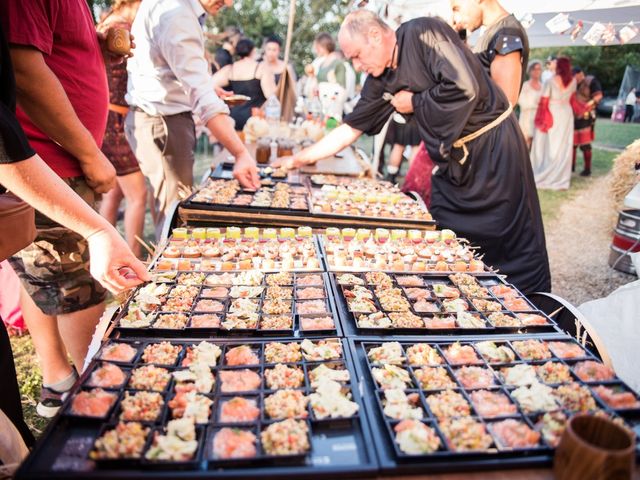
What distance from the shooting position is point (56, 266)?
1958 mm

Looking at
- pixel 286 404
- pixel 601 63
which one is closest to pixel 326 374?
pixel 286 404

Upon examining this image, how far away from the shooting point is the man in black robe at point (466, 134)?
99.0 inches

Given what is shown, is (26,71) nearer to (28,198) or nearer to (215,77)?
(28,198)

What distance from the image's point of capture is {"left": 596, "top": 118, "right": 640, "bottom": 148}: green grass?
1272cm

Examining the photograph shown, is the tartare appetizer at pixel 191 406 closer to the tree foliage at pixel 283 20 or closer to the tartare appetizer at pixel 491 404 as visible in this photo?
the tartare appetizer at pixel 491 404

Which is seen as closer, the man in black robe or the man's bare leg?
the man's bare leg

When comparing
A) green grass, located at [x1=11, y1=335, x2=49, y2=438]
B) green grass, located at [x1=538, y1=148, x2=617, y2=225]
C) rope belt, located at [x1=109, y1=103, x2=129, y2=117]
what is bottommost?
green grass, located at [x1=538, y1=148, x2=617, y2=225]

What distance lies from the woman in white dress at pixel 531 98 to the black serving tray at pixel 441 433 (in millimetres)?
8331

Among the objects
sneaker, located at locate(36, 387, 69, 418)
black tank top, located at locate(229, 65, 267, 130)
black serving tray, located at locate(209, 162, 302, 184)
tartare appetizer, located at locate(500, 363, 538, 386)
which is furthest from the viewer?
black tank top, located at locate(229, 65, 267, 130)

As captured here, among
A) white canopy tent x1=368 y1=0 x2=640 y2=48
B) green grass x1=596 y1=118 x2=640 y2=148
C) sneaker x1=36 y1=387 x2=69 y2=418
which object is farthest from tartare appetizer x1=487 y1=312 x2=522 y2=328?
green grass x1=596 y1=118 x2=640 y2=148

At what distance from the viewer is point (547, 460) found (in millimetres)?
970

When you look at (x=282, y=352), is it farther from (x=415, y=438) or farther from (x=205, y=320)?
(x=415, y=438)

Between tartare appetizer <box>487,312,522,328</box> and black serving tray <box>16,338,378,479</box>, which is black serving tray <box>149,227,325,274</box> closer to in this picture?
tartare appetizer <box>487,312,522,328</box>

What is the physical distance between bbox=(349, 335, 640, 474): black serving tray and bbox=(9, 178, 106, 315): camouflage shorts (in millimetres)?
1363
